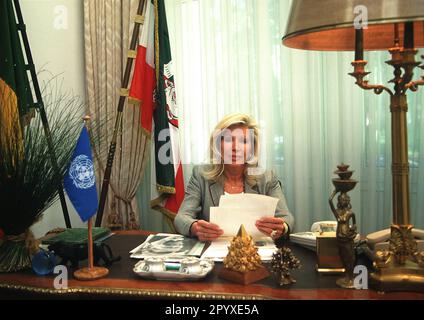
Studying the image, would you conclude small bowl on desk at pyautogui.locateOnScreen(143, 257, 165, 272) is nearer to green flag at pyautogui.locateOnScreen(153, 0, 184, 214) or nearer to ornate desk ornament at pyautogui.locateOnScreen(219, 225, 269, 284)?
ornate desk ornament at pyautogui.locateOnScreen(219, 225, 269, 284)

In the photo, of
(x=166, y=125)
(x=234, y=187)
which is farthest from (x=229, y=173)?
(x=166, y=125)

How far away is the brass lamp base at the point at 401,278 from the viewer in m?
1.16

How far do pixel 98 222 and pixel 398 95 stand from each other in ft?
7.10

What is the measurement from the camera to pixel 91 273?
1336 millimetres

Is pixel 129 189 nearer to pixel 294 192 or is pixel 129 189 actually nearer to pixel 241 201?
pixel 294 192

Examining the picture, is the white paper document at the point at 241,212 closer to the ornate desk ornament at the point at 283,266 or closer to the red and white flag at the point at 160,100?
the ornate desk ornament at the point at 283,266

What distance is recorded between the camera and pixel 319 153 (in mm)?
2877

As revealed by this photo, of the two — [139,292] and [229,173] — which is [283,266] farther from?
[229,173]

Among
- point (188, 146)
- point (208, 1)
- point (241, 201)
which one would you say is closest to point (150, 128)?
point (188, 146)

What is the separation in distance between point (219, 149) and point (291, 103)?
2.92 ft

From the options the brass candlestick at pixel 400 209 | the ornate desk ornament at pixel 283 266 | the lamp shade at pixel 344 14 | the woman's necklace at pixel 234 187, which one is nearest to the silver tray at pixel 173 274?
the ornate desk ornament at pixel 283 266

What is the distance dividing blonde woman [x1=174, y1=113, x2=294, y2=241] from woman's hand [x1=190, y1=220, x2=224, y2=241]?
1.23ft

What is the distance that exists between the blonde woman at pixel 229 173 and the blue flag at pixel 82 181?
757 mm

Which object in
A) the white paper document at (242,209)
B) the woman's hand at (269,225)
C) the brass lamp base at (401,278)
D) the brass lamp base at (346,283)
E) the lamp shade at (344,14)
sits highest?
the lamp shade at (344,14)
